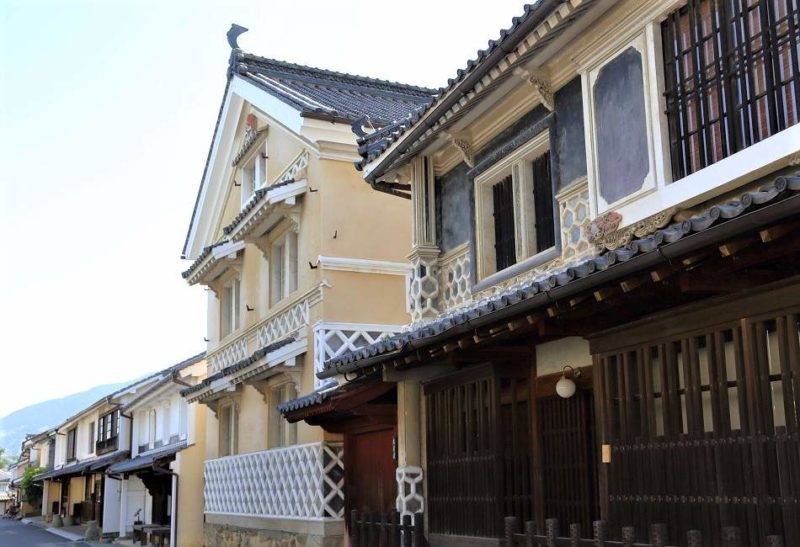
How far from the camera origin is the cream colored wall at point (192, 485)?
79.5 feet

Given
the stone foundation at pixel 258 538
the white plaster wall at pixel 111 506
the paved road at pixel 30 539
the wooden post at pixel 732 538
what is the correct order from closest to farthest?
the wooden post at pixel 732 538 → the stone foundation at pixel 258 538 → the paved road at pixel 30 539 → the white plaster wall at pixel 111 506

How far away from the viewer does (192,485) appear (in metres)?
25.0

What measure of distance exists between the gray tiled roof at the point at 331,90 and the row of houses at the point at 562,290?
896 mm

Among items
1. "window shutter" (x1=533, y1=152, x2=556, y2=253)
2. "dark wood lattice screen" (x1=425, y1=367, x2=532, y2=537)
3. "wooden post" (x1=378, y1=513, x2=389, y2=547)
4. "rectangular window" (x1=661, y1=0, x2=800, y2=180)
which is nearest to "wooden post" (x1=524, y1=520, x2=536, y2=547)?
"dark wood lattice screen" (x1=425, y1=367, x2=532, y2=537)

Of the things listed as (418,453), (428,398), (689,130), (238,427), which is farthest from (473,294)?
(238,427)

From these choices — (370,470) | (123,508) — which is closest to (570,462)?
(370,470)

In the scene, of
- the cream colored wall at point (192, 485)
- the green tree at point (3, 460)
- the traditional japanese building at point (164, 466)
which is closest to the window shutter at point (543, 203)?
the cream colored wall at point (192, 485)

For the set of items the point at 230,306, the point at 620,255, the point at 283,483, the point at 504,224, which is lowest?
the point at 283,483

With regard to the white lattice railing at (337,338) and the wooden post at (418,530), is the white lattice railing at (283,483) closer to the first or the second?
the white lattice railing at (337,338)

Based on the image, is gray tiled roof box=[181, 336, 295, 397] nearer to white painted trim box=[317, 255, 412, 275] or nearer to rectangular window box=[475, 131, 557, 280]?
white painted trim box=[317, 255, 412, 275]

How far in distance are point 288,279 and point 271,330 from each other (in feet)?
4.15

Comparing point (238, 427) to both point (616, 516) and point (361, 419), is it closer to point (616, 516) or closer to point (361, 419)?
point (361, 419)

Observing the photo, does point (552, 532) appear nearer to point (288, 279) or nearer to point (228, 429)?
point (288, 279)

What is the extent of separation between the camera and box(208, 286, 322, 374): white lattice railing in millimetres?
17453
